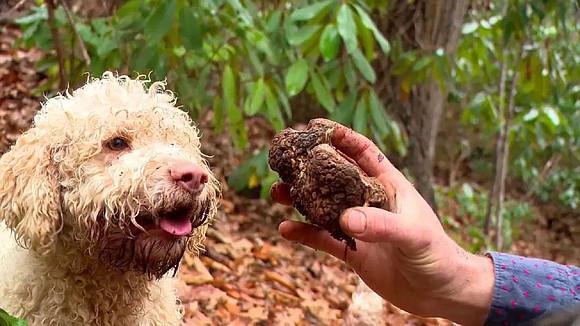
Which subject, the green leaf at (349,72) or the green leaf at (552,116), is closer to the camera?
the green leaf at (349,72)

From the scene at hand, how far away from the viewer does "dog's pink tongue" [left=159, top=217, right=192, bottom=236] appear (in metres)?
1.96

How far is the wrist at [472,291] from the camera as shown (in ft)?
6.34

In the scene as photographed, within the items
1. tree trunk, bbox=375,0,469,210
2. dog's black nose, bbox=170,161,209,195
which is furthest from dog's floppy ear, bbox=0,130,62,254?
tree trunk, bbox=375,0,469,210

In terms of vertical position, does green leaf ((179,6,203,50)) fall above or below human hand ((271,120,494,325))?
above

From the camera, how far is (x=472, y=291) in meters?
1.94

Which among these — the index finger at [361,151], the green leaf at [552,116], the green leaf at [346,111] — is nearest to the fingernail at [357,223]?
the index finger at [361,151]

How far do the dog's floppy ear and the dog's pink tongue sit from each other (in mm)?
373

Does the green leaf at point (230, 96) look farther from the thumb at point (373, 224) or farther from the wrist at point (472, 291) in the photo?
the thumb at point (373, 224)

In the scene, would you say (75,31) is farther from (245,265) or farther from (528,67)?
(528,67)

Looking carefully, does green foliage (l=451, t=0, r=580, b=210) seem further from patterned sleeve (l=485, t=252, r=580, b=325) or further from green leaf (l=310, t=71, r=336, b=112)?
patterned sleeve (l=485, t=252, r=580, b=325)

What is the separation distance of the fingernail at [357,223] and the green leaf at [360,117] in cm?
181

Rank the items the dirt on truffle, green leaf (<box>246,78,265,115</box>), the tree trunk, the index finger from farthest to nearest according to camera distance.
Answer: the tree trunk, green leaf (<box>246,78,265,115</box>), the index finger, the dirt on truffle

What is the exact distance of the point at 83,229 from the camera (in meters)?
2.04

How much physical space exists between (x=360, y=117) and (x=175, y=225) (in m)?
1.63
